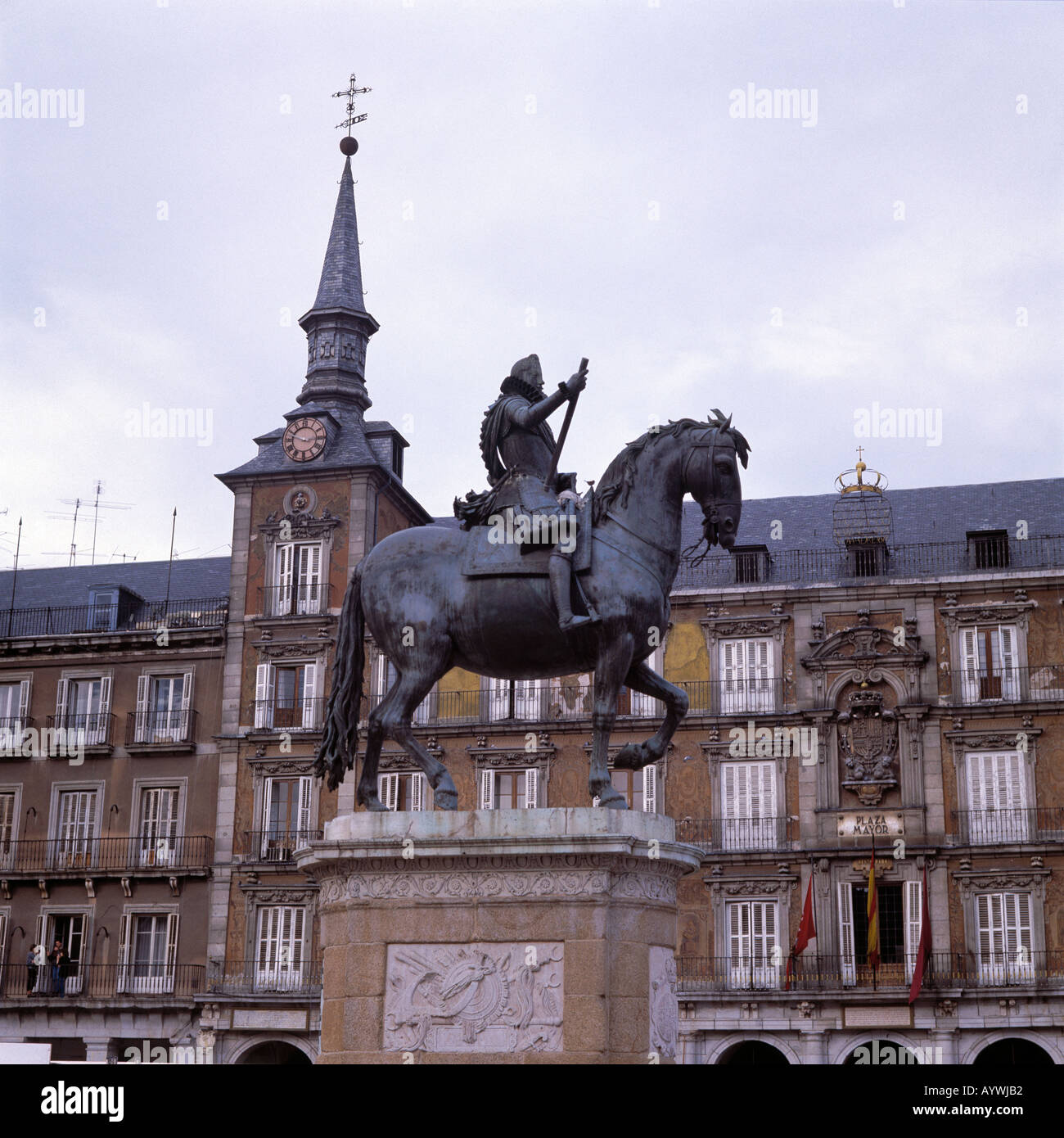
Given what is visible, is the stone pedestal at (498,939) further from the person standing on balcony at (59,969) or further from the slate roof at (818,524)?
the person standing on balcony at (59,969)

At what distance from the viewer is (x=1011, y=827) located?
42688 mm

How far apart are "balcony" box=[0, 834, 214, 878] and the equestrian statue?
3518cm

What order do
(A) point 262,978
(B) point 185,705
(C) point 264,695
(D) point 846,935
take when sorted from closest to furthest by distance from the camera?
(D) point 846,935, (A) point 262,978, (C) point 264,695, (B) point 185,705

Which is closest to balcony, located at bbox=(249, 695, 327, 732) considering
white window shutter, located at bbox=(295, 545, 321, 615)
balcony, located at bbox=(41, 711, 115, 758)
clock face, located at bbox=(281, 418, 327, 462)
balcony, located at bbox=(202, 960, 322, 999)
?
white window shutter, located at bbox=(295, 545, 321, 615)

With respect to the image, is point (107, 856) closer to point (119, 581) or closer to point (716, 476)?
point (119, 581)

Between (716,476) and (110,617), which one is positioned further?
(110,617)

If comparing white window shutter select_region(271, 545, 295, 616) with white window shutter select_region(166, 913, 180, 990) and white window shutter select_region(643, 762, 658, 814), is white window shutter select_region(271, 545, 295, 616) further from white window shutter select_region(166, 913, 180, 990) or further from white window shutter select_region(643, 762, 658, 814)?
white window shutter select_region(643, 762, 658, 814)

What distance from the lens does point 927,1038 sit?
41.6 metres

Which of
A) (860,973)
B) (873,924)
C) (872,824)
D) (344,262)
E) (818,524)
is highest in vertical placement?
(344,262)

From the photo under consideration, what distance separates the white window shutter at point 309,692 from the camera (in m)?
47.0

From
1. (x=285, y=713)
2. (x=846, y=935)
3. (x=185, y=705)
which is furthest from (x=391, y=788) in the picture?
(x=846, y=935)

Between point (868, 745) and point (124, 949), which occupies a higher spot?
point (868, 745)

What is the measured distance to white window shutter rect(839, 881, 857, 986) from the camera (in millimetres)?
42375

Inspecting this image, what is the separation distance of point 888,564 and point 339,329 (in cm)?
1971
